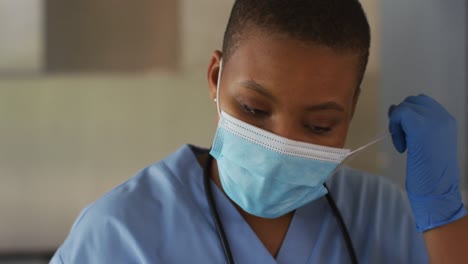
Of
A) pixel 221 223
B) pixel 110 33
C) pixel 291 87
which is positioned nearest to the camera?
pixel 291 87

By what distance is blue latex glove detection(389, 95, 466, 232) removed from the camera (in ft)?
2.81

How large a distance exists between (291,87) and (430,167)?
0.81 feet

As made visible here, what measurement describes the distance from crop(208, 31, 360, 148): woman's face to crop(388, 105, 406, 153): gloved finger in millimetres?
87

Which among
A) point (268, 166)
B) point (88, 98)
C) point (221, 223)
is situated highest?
point (268, 166)

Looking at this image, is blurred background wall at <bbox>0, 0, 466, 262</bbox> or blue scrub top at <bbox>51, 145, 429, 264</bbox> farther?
blurred background wall at <bbox>0, 0, 466, 262</bbox>

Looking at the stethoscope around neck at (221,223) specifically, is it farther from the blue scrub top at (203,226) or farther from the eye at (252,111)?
the eye at (252,111)

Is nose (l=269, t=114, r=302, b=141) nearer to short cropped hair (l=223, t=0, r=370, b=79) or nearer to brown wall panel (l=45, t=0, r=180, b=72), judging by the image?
short cropped hair (l=223, t=0, r=370, b=79)

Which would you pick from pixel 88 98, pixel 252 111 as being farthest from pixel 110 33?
pixel 252 111

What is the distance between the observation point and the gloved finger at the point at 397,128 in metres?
0.88

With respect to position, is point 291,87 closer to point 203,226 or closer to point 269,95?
point 269,95

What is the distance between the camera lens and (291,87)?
78cm

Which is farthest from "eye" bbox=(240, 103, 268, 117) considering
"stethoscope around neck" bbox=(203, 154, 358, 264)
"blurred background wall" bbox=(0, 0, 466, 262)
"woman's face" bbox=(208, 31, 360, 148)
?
"blurred background wall" bbox=(0, 0, 466, 262)

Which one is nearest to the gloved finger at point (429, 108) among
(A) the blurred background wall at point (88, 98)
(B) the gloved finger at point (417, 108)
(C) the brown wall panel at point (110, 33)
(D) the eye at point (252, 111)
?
(B) the gloved finger at point (417, 108)

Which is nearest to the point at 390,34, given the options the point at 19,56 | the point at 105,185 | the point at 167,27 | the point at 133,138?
the point at 167,27
